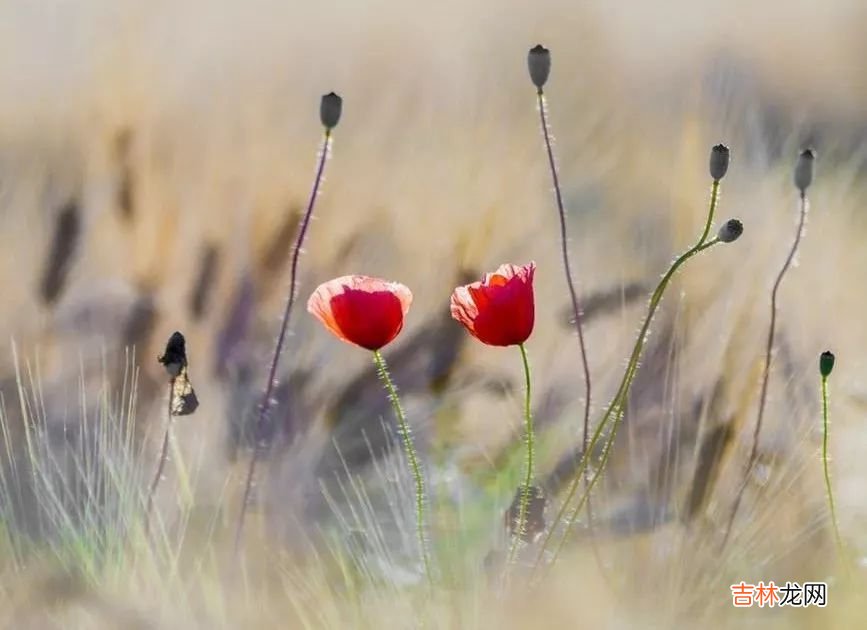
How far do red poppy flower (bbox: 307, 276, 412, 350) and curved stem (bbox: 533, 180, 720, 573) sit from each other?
19 centimetres

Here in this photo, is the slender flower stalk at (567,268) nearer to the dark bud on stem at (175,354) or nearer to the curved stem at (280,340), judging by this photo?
the curved stem at (280,340)

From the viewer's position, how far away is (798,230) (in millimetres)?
833

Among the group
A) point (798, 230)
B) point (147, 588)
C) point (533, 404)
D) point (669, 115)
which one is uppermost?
point (669, 115)

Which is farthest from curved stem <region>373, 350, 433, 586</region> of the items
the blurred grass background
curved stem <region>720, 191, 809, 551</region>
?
curved stem <region>720, 191, 809, 551</region>

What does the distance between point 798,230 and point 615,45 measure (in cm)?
21

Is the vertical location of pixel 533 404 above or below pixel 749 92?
below

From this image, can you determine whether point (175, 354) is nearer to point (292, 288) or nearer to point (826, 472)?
point (292, 288)

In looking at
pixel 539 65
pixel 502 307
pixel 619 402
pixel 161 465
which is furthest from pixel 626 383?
pixel 161 465

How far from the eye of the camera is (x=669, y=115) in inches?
32.7

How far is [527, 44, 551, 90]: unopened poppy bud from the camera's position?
81cm

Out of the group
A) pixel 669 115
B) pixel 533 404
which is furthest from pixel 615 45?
pixel 533 404

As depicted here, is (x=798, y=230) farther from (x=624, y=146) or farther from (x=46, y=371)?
(x=46, y=371)

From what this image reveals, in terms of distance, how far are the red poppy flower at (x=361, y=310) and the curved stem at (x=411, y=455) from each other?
45 millimetres

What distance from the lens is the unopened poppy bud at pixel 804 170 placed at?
84 centimetres
